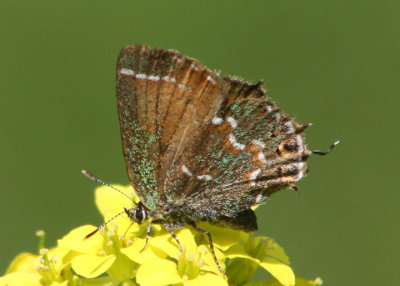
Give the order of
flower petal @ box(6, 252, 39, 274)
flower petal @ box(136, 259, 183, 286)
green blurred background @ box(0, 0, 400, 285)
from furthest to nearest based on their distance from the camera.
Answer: green blurred background @ box(0, 0, 400, 285) < flower petal @ box(6, 252, 39, 274) < flower petal @ box(136, 259, 183, 286)

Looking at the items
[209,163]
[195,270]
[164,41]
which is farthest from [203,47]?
[195,270]

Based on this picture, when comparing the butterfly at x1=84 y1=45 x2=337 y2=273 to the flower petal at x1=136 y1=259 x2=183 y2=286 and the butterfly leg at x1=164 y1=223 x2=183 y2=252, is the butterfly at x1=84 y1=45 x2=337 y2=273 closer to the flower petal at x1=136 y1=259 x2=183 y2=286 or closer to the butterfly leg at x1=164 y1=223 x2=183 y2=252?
the butterfly leg at x1=164 y1=223 x2=183 y2=252

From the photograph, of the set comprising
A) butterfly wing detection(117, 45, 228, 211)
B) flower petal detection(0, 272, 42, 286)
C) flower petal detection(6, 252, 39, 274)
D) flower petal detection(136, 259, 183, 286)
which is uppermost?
butterfly wing detection(117, 45, 228, 211)

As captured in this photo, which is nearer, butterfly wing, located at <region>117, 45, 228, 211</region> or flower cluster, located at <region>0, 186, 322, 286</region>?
flower cluster, located at <region>0, 186, 322, 286</region>

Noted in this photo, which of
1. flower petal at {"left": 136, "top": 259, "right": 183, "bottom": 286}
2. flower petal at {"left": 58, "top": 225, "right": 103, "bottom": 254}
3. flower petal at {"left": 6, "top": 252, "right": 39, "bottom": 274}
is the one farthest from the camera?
flower petal at {"left": 6, "top": 252, "right": 39, "bottom": 274}

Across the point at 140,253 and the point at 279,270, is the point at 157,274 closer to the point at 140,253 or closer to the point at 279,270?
the point at 140,253

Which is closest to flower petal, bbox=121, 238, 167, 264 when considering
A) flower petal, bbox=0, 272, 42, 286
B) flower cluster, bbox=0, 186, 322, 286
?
flower cluster, bbox=0, 186, 322, 286

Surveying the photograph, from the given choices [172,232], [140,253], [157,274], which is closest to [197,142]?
[172,232]
